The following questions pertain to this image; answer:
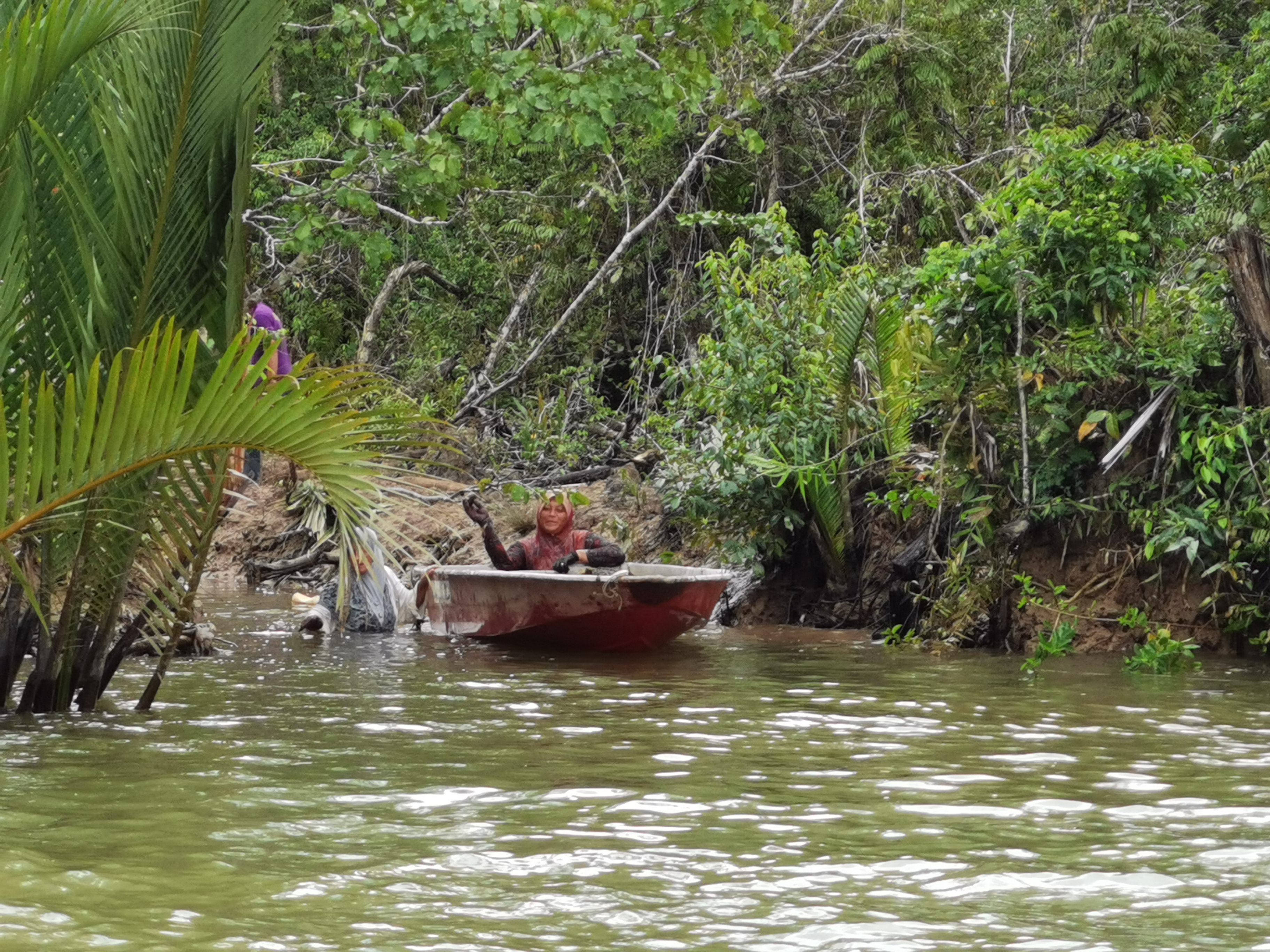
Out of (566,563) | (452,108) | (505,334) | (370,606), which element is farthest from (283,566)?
(452,108)

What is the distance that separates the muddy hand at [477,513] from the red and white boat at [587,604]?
0.36 m

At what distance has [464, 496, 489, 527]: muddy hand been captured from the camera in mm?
11859

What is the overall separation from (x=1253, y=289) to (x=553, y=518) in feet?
17.1

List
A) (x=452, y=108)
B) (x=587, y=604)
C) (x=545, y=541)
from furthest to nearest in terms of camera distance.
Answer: (x=545, y=541) → (x=587, y=604) → (x=452, y=108)

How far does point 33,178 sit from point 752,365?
7050 mm

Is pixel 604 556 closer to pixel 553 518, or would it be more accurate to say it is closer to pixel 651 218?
pixel 553 518

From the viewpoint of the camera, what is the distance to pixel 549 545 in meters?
12.4

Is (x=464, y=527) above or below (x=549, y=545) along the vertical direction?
above

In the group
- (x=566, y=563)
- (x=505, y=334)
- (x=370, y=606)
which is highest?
(x=505, y=334)

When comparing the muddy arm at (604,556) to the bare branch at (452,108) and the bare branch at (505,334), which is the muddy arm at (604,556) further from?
the bare branch at (505,334)

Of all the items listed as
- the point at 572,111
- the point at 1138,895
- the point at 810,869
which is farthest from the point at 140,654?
the point at 1138,895

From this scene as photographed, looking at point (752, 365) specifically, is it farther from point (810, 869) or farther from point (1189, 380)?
point (810, 869)

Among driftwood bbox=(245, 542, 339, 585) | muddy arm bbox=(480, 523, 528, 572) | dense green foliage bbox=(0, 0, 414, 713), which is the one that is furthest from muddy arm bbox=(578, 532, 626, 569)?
driftwood bbox=(245, 542, 339, 585)

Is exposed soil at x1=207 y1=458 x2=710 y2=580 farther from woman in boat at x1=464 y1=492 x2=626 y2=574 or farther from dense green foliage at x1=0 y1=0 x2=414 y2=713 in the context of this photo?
dense green foliage at x1=0 y1=0 x2=414 y2=713
